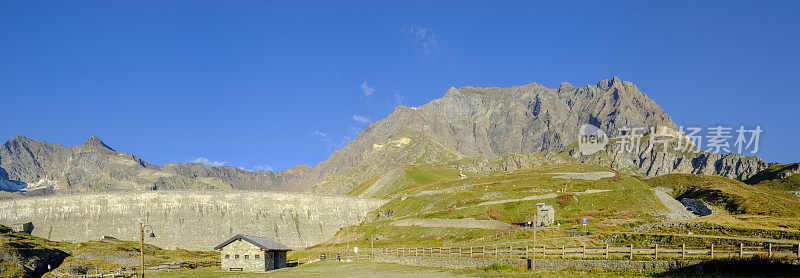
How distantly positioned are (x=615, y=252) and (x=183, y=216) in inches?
5529

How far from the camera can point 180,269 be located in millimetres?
77125

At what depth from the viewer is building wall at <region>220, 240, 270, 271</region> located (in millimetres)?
74688

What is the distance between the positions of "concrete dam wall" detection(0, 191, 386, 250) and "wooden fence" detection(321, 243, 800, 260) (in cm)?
7378

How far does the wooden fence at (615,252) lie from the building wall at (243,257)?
57.2 feet

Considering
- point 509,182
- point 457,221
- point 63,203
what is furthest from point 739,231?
point 63,203

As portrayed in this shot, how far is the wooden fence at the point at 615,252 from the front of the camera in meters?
41.7

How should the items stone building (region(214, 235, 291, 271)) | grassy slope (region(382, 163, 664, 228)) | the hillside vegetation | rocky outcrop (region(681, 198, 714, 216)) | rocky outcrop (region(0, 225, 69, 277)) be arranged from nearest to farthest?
the hillside vegetation, stone building (region(214, 235, 291, 271)), rocky outcrop (region(0, 225, 69, 277)), grassy slope (region(382, 163, 664, 228)), rocky outcrop (region(681, 198, 714, 216))

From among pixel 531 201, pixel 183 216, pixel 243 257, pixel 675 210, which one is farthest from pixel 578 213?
pixel 183 216

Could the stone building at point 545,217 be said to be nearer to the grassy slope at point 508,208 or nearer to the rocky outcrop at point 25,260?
the grassy slope at point 508,208

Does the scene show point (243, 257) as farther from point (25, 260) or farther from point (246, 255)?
point (25, 260)

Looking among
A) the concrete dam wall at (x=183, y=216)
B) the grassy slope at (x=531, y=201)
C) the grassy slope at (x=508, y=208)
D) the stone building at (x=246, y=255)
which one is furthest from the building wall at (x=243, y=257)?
the concrete dam wall at (x=183, y=216)

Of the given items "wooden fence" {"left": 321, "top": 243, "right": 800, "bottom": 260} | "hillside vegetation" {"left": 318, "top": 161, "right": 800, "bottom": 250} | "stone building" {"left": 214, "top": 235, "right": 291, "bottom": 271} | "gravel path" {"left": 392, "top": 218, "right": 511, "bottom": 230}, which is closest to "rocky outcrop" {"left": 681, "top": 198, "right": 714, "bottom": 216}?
"hillside vegetation" {"left": 318, "top": 161, "right": 800, "bottom": 250}

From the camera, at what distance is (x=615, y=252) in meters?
47.4

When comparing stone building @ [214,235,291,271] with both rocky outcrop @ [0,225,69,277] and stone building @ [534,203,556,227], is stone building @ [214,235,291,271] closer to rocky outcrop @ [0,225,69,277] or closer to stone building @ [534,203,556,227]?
rocky outcrop @ [0,225,69,277]
